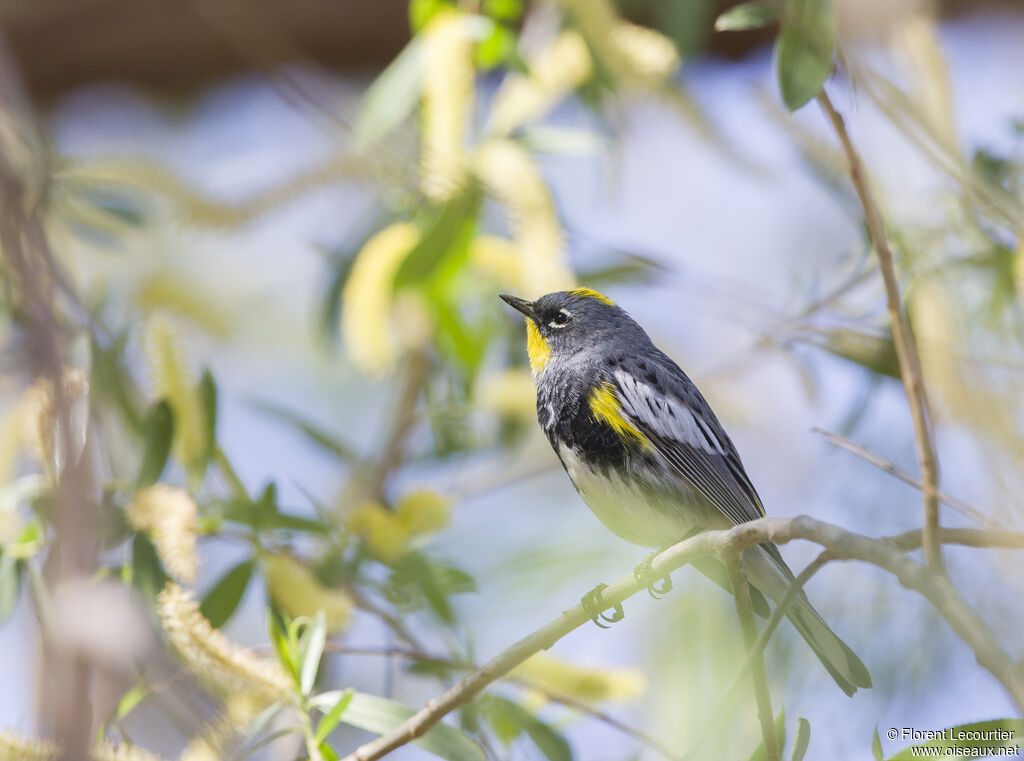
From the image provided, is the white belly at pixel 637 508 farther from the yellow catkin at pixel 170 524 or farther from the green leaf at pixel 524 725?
the yellow catkin at pixel 170 524

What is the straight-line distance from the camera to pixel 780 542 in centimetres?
116

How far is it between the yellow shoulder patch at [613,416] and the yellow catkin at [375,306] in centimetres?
46

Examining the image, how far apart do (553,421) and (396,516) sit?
1.30 feet

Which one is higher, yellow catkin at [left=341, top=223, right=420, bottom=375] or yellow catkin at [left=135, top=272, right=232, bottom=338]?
yellow catkin at [left=341, top=223, right=420, bottom=375]

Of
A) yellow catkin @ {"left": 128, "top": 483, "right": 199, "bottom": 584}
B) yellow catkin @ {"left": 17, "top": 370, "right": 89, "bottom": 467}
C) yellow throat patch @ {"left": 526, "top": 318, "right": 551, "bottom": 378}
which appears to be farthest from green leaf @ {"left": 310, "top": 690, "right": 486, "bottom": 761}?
yellow throat patch @ {"left": 526, "top": 318, "right": 551, "bottom": 378}

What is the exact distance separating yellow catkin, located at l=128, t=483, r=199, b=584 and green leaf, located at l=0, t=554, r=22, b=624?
22cm

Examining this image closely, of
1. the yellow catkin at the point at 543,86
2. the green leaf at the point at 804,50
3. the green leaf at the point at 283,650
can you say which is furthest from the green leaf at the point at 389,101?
the green leaf at the point at 283,650

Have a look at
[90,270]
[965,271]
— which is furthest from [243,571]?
[90,270]

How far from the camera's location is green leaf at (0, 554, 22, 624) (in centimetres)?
174

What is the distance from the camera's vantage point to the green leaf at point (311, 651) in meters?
1.41

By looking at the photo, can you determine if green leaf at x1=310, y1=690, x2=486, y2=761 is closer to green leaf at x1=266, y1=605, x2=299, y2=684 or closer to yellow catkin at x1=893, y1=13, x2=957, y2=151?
green leaf at x1=266, y1=605, x2=299, y2=684

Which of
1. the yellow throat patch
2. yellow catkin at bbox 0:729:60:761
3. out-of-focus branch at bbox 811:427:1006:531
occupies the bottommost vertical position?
yellow catkin at bbox 0:729:60:761

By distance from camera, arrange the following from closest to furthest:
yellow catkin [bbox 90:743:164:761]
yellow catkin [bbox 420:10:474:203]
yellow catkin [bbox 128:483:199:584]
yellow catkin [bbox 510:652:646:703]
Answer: yellow catkin [bbox 90:743:164:761]
yellow catkin [bbox 128:483:199:584]
yellow catkin [bbox 510:652:646:703]
yellow catkin [bbox 420:10:474:203]

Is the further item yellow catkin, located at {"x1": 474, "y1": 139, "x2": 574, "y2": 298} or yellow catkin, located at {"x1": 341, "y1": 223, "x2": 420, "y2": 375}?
yellow catkin, located at {"x1": 341, "y1": 223, "x2": 420, "y2": 375}
